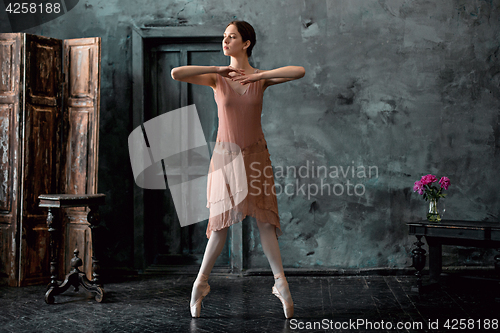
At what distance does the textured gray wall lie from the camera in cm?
459

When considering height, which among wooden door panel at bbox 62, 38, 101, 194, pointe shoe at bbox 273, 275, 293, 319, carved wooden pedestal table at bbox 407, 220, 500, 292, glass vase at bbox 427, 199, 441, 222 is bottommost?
pointe shoe at bbox 273, 275, 293, 319

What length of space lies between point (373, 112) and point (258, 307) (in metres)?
2.52

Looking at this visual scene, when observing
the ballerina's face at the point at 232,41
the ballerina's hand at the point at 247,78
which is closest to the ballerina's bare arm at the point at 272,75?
the ballerina's hand at the point at 247,78

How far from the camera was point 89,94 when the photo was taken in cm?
438

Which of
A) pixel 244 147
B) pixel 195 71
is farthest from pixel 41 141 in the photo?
pixel 244 147

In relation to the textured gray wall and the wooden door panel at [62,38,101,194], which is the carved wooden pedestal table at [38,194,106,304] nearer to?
the wooden door panel at [62,38,101,194]

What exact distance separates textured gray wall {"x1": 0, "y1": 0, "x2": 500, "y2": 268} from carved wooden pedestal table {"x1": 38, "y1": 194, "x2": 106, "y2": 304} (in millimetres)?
1707

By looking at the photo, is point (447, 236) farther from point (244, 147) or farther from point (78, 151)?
point (78, 151)

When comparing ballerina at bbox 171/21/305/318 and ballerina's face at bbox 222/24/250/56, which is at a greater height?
ballerina's face at bbox 222/24/250/56

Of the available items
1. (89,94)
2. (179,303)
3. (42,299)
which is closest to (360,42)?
(89,94)

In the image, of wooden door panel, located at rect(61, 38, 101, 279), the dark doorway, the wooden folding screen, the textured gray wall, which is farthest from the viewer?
the dark doorway

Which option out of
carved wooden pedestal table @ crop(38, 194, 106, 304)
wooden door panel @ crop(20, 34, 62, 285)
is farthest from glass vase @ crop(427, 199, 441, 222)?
wooden door panel @ crop(20, 34, 62, 285)

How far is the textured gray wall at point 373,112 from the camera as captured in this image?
15.1 feet

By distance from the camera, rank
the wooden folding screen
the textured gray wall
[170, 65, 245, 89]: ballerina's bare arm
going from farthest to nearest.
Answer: the textured gray wall → the wooden folding screen → [170, 65, 245, 89]: ballerina's bare arm
